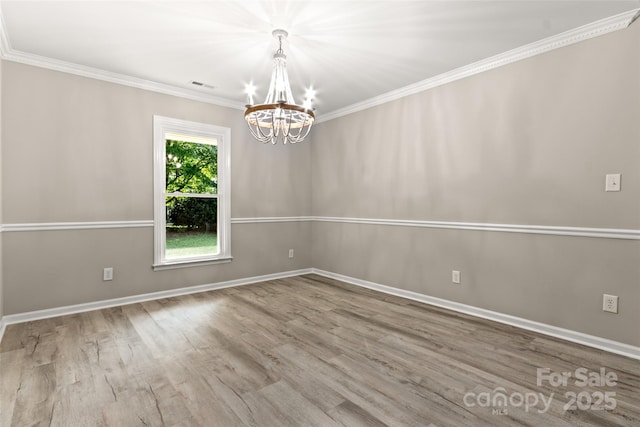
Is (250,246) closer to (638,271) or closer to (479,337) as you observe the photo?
(479,337)

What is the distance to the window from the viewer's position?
3.77 meters

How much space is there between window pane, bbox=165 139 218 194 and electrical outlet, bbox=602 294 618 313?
13.3 ft

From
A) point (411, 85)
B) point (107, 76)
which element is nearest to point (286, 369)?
point (411, 85)

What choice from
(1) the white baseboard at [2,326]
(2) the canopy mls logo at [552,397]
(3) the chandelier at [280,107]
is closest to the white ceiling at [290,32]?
(3) the chandelier at [280,107]

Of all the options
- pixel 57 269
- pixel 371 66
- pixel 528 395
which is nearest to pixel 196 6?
pixel 371 66

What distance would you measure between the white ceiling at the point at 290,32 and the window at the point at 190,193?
72cm

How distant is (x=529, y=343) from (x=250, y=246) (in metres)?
3.32

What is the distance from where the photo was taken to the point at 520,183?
2.90 metres

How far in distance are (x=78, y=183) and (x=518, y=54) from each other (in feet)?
14.3

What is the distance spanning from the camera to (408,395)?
1856mm

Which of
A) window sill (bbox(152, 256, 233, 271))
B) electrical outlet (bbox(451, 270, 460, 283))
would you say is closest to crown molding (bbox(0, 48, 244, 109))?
window sill (bbox(152, 256, 233, 271))

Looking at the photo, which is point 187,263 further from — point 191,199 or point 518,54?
point 518,54

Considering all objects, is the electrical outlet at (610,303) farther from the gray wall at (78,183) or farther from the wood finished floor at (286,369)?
the gray wall at (78,183)

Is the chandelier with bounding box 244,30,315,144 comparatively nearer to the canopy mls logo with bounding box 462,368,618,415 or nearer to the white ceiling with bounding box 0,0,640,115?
the white ceiling with bounding box 0,0,640,115
